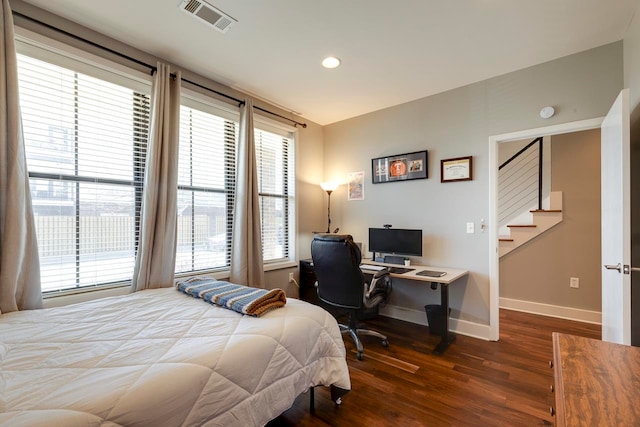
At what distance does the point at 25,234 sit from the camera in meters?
1.68

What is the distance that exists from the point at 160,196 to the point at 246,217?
2.73 feet

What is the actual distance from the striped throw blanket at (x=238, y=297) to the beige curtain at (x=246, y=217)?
790 millimetres

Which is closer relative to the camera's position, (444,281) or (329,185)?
(444,281)

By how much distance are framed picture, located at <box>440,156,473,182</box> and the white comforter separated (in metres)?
2.17

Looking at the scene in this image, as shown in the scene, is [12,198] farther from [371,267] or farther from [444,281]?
[444,281]

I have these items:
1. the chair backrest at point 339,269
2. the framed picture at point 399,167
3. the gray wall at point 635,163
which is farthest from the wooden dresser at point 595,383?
the framed picture at point 399,167

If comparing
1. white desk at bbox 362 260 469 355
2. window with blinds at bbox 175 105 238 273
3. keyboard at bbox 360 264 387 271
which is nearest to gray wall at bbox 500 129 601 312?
white desk at bbox 362 260 469 355

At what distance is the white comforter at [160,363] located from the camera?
2.81 feet

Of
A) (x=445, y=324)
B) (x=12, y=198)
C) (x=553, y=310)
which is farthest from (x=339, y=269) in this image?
(x=553, y=310)

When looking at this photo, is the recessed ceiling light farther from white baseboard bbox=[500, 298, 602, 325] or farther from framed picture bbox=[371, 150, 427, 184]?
white baseboard bbox=[500, 298, 602, 325]

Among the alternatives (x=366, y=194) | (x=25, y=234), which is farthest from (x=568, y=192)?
(x=25, y=234)

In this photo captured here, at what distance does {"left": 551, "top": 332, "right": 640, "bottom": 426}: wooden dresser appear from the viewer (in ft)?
2.30

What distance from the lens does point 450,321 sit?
3039 mm

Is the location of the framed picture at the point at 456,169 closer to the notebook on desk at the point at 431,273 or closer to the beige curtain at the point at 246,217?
the notebook on desk at the point at 431,273
